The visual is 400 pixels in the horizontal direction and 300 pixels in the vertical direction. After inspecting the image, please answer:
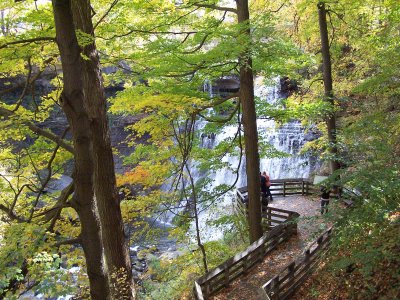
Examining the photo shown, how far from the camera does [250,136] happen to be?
9.41 m

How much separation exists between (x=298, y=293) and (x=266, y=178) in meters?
6.57

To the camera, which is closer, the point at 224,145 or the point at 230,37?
the point at 230,37

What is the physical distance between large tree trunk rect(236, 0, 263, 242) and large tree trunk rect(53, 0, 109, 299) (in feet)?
19.2

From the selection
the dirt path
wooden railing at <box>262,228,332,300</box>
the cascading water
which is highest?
the cascading water

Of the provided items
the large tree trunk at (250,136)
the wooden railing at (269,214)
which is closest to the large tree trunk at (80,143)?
the large tree trunk at (250,136)

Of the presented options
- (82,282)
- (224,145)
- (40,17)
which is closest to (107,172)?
(40,17)

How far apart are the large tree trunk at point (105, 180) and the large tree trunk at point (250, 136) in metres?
4.38

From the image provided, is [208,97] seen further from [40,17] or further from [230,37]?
[40,17]

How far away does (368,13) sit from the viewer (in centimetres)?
1414

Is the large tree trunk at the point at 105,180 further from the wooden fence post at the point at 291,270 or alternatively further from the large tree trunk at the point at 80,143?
the wooden fence post at the point at 291,270

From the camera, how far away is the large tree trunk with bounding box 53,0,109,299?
141 inches

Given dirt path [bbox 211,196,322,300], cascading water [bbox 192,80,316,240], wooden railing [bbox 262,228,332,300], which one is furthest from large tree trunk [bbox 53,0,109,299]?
cascading water [bbox 192,80,316,240]

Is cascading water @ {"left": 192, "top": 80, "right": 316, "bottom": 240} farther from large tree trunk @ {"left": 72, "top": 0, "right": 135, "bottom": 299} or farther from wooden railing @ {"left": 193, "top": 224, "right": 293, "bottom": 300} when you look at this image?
large tree trunk @ {"left": 72, "top": 0, "right": 135, "bottom": 299}

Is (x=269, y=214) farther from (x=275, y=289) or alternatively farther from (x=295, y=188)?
(x=275, y=289)
